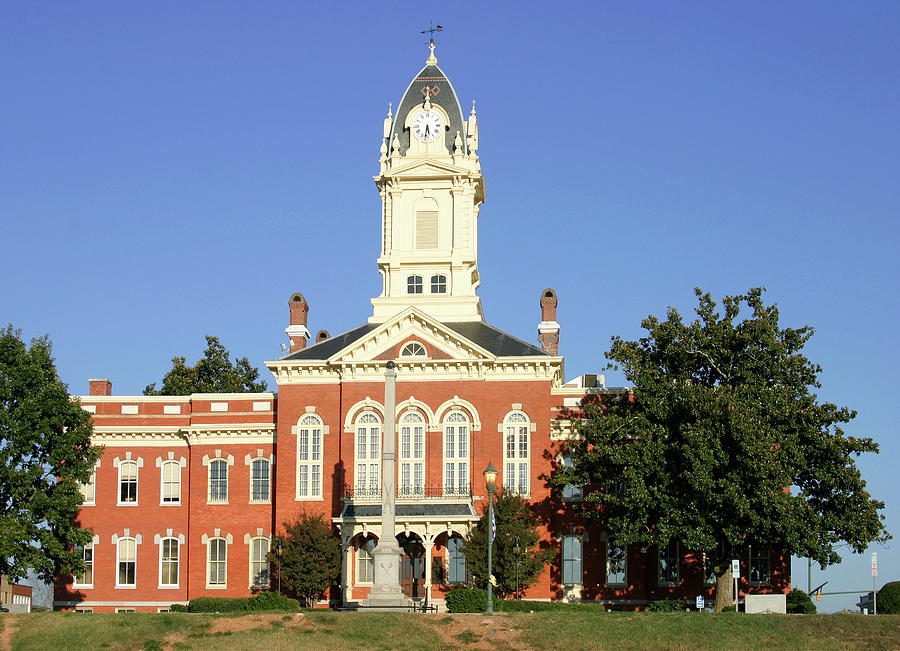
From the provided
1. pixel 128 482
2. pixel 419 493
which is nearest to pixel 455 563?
pixel 419 493

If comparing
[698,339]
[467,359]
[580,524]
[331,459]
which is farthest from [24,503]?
[698,339]

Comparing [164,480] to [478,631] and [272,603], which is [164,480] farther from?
[478,631]

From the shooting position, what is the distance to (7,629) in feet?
136

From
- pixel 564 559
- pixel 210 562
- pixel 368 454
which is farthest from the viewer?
pixel 210 562

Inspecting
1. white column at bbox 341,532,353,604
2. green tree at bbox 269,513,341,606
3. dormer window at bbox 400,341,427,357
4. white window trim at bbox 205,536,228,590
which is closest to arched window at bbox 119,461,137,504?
white window trim at bbox 205,536,228,590

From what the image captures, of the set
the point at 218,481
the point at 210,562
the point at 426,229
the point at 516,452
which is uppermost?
the point at 426,229

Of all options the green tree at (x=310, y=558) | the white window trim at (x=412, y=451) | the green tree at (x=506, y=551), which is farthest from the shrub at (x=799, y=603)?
the green tree at (x=310, y=558)

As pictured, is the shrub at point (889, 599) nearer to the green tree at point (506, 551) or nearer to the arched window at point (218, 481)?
the green tree at point (506, 551)

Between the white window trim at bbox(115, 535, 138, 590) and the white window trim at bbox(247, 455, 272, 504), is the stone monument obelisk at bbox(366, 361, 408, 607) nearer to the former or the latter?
the white window trim at bbox(247, 455, 272, 504)

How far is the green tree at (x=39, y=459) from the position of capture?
176 feet

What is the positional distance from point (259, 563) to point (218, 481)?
4275 mm

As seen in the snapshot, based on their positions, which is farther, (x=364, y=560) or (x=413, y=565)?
(x=413, y=565)

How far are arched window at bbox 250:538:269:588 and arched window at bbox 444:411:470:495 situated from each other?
938cm

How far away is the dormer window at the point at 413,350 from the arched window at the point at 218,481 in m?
10.3
